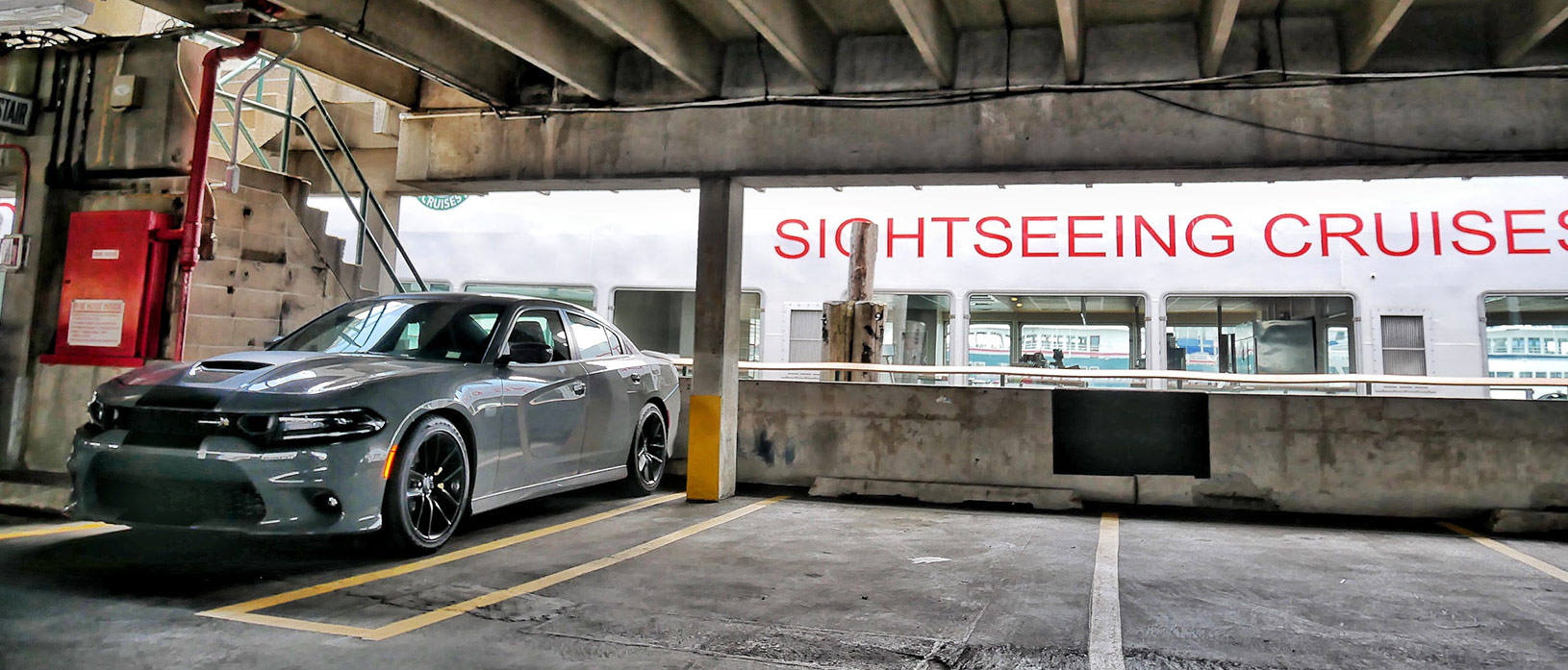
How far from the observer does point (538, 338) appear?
6199 mm

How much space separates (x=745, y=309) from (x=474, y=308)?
18.3 feet

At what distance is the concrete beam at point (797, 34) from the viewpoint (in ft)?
19.7

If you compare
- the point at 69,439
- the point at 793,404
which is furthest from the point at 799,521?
the point at 69,439

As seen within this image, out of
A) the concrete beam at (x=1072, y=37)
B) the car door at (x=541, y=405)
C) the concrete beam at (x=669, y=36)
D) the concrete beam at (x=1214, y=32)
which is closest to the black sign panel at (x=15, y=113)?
the car door at (x=541, y=405)

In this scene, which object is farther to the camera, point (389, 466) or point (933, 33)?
point (933, 33)

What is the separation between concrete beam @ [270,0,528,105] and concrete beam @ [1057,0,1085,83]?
474 cm

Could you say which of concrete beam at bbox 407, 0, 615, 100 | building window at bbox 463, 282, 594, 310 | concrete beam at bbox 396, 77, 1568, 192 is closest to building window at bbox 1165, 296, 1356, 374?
concrete beam at bbox 396, 77, 1568, 192

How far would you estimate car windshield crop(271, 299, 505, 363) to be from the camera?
18.1 ft

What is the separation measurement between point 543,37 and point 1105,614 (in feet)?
18.7

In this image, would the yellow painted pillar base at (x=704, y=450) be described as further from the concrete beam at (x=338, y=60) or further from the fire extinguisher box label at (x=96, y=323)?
the fire extinguisher box label at (x=96, y=323)

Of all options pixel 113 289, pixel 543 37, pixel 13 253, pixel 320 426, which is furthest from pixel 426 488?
pixel 13 253

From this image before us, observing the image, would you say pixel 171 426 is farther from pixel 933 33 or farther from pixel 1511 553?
pixel 1511 553

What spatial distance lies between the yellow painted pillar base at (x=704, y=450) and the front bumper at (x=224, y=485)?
11.4ft

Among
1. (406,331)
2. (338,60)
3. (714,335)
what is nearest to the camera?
(406,331)
